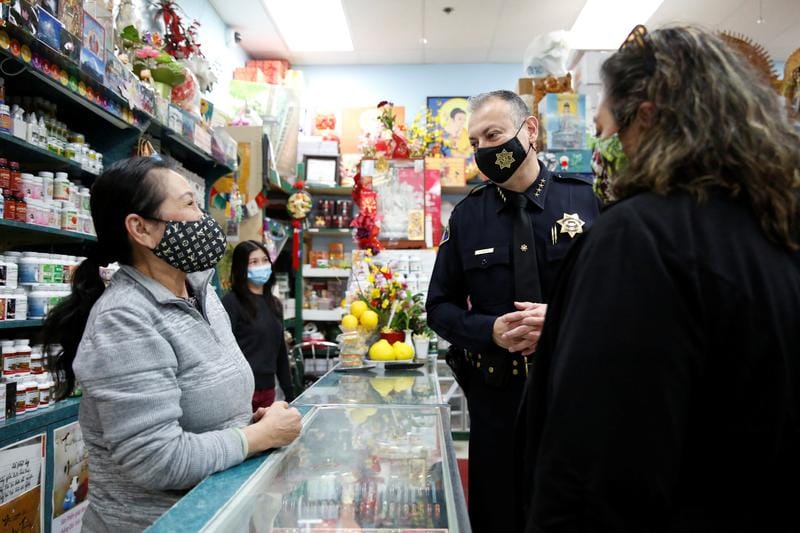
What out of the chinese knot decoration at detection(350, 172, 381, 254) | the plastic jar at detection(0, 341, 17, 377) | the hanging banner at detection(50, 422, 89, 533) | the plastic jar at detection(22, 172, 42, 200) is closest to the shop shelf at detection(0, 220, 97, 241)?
the plastic jar at detection(22, 172, 42, 200)

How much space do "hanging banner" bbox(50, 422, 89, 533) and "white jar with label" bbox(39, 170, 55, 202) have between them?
1.08 metres

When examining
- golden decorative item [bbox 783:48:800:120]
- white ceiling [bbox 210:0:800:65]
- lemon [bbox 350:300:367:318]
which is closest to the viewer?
lemon [bbox 350:300:367:318]

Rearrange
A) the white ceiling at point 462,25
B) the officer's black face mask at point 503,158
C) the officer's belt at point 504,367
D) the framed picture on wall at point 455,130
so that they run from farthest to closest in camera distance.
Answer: the framed picture on wall at point 455,130 → the white ceiling at point 462,25 → the officer's black face mask at point 503,158 → the officer's belt at point 504,367

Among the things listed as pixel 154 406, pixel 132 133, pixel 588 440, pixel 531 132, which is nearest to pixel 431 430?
pixel 154 406

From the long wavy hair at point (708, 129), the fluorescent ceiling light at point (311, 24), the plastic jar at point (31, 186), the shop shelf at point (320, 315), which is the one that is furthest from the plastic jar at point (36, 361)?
the fluorescent ceiling light at point (311, 24)

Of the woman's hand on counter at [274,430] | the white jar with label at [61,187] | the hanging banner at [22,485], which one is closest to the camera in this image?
the woman's hand on counter at [274,430]

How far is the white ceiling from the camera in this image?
20.2 feet

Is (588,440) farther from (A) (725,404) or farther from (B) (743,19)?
(B) (743,19)

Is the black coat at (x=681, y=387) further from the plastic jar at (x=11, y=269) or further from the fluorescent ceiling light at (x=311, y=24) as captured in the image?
the fluorescent ceiling light at (x=311, y=24)

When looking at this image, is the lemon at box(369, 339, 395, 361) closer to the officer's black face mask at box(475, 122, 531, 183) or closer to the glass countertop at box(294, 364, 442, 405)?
the glass countertop at box(294, 364, 442, 405)

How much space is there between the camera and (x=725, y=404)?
701 mm

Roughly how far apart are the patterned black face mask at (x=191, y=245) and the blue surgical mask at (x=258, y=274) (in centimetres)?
253

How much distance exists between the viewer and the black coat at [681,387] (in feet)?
2.22

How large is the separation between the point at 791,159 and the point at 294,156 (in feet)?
20.1
